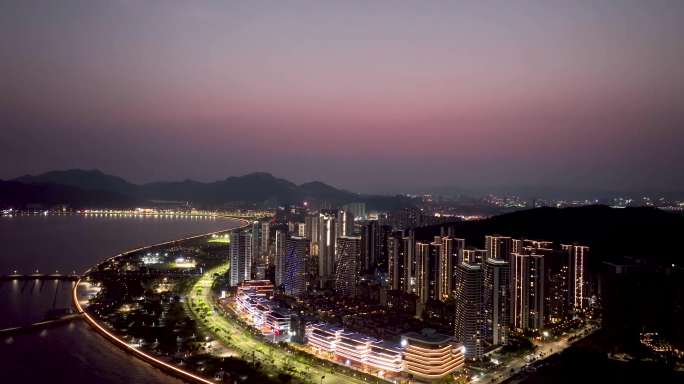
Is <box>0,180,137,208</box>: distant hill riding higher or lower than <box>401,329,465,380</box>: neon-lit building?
higher

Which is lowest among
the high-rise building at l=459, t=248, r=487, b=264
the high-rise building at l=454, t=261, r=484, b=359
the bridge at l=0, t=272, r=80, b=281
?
the bridge at l=0, t=272, r=80, b=281

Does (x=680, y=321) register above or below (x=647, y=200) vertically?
below

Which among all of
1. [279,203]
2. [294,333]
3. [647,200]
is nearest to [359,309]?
[294,333]

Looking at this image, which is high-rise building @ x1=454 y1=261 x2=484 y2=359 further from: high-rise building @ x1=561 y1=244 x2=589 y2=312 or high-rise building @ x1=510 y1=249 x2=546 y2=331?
high-rise building @ x1=561 y1=244 x2=589 y2=312

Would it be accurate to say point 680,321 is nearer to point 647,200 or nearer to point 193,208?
point 647,200

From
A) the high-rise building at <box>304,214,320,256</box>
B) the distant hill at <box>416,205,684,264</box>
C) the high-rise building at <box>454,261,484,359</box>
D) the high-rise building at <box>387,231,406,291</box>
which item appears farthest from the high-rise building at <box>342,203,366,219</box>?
the high-rise building at <box>454,261,484,359</box>
